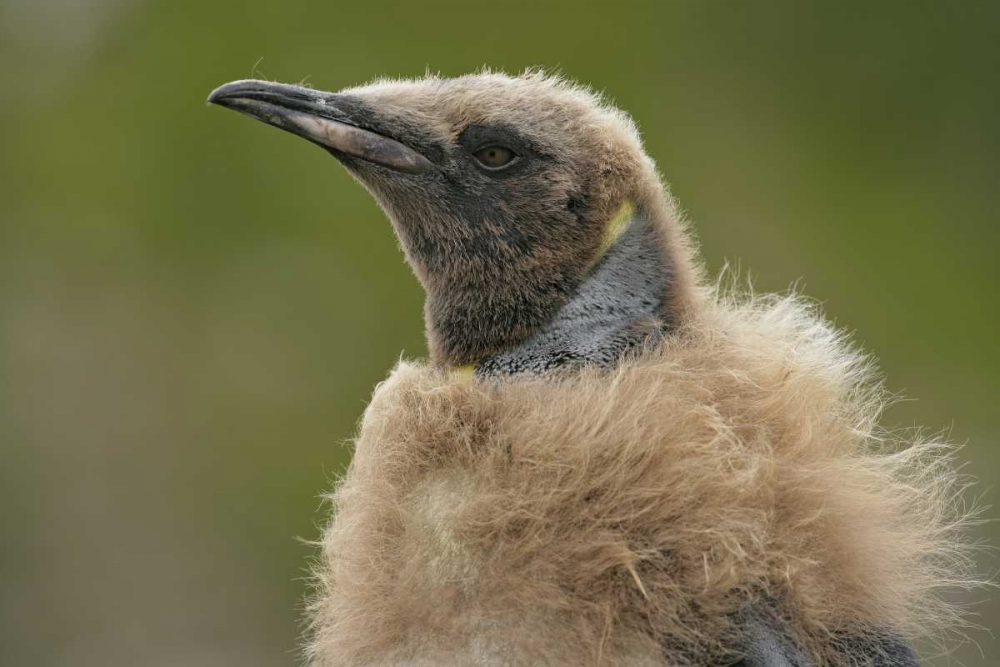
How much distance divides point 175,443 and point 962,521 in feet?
6.42

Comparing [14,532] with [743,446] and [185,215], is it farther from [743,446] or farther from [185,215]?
[743,446]

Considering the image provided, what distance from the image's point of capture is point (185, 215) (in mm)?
2801

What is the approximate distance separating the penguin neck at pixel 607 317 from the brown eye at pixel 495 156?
111 millimetres

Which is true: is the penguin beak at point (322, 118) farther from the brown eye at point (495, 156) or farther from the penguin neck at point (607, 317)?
the penguin neck at point (607, 317)

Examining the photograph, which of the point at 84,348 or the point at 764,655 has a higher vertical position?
the point at 84,348

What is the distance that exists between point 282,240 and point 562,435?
2.00m

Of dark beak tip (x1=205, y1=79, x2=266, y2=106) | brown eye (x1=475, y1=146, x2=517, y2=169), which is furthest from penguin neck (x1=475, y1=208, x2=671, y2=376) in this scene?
dark beak tip (x1=205, y1=79, x2=266, y2=106)

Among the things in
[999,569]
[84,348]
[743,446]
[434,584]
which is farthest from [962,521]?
[84,348]

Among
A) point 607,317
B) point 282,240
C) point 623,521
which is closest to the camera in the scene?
point 623,521

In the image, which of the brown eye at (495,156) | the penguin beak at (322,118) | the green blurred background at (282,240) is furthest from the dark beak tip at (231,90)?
the green blurred background at (282,240)

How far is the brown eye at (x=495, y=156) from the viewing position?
996mm

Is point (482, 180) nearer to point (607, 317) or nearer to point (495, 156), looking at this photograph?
point (495, 156)

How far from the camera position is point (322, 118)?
3.24ft

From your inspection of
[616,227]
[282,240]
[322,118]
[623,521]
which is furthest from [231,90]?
[282,240]
